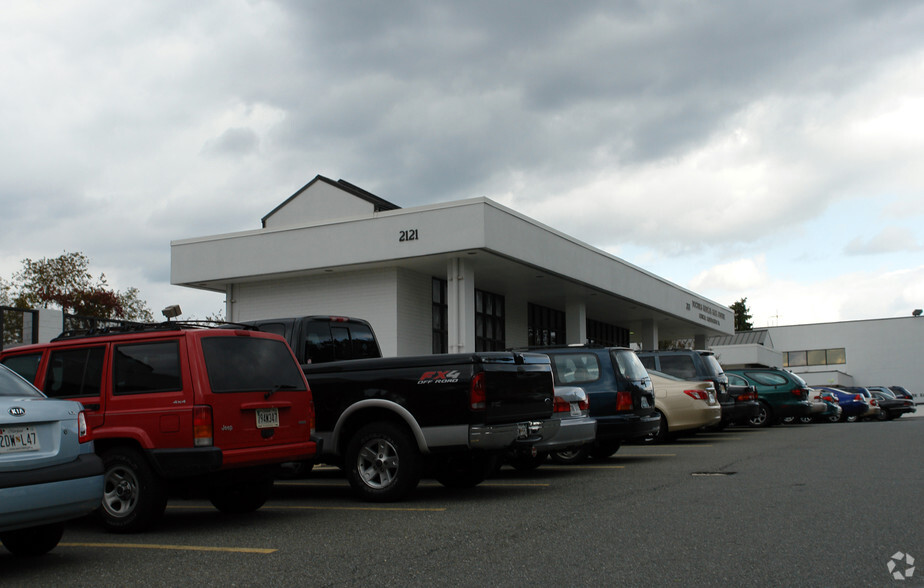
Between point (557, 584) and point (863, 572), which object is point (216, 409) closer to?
point (557, 584)

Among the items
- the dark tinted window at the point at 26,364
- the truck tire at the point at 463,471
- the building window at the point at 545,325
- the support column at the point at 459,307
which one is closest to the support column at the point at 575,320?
the building window at the point at 545,325

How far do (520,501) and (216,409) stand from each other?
342 centimetres

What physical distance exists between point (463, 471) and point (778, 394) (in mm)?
16780

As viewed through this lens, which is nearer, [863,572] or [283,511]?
[863,572]

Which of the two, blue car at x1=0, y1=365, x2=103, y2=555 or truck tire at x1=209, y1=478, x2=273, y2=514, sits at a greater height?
blue car at x1=0, y1=365, x2=103, y2=555

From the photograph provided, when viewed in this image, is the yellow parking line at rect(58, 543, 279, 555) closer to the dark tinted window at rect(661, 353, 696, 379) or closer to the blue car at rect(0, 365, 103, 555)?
the blue car at rect(0, 365, 103, 555)

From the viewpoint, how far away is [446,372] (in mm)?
9250

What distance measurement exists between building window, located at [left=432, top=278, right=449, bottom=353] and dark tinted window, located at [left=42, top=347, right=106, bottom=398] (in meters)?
18.7

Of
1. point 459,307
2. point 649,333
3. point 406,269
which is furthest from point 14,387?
point 649,333

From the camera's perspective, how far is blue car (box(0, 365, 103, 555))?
596 cm

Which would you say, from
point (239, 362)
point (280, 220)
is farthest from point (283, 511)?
point (280, 220)

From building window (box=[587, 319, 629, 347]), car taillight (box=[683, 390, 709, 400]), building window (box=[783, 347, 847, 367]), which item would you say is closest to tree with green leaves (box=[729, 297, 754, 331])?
building window (box=[783, 347, 847, 367])

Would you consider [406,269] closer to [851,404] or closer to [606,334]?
[851,404]

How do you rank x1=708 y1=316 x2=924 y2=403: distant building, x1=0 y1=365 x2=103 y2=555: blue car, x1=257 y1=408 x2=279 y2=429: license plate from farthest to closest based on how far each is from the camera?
1. x1=708 y1=316 x2=924 y2=403: distant building
2. x1=257 y1=408 x2=279 y2=429: license plate
3. x1=0 y1=365 x2=103 y2=555: blue car
